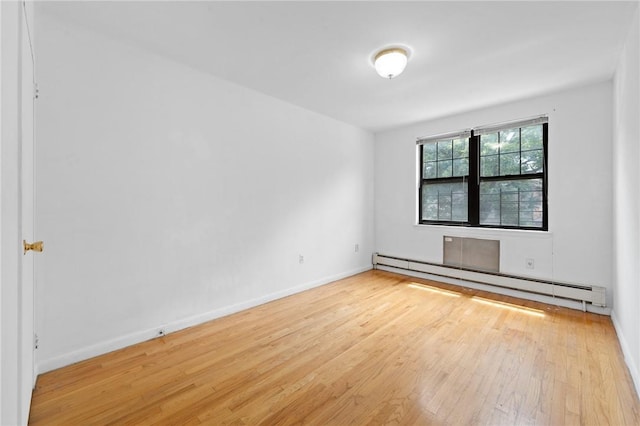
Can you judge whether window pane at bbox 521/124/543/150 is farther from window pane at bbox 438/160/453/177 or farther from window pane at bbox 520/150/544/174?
window pane at bbox 438/160/453/177

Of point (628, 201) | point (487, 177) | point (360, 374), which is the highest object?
point (487, 177)

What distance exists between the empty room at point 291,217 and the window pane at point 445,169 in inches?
12.8

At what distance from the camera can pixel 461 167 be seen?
168 inches

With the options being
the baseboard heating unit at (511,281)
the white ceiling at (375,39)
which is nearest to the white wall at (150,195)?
the white ceiling at (375,39)

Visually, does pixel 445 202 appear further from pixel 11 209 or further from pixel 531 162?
pixel 11 209

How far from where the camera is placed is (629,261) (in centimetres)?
220

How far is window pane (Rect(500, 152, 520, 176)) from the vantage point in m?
3.75

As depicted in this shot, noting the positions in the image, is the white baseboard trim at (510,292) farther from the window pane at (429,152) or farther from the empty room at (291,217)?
the window pane at (429,152)

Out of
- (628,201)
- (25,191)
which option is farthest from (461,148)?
(25,191)

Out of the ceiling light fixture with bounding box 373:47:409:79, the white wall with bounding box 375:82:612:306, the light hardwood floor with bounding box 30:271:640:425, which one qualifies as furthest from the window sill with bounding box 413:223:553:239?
the ceiling light fixture with bounding box 373:47:409:79

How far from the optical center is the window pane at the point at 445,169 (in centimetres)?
439

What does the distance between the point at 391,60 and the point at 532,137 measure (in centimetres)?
245

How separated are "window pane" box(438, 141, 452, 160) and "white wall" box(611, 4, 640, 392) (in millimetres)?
1817

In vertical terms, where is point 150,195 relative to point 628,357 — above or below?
above
